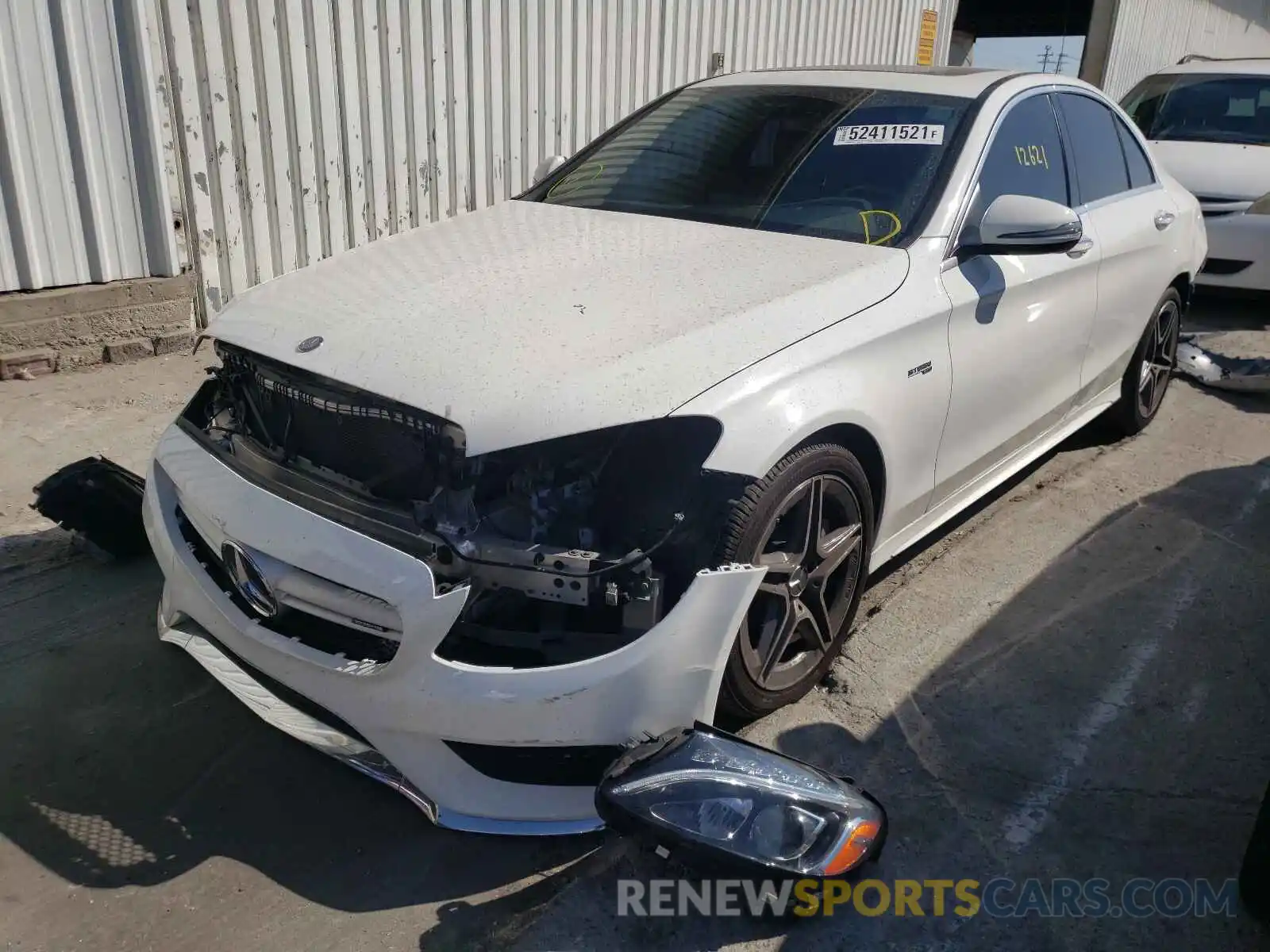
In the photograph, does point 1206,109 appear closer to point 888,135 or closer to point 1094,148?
point 1094,148

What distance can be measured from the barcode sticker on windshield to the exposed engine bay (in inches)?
64.1

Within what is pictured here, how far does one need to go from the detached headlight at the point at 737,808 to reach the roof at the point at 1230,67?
9171 millimetres

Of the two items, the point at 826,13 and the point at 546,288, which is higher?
the point at 826,13

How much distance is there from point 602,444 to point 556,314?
48 cm

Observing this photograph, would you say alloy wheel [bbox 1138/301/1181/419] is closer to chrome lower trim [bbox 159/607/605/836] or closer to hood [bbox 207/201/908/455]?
hood [bbox 207/201/908/455]

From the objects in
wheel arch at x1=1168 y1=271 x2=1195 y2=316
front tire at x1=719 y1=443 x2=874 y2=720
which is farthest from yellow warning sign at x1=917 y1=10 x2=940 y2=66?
front tire at x1=719 y1=443 x2=874 y2=720

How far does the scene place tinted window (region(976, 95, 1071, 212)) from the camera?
340 cm

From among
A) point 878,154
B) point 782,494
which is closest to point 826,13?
point 878,154

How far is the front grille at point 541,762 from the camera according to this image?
2.21m

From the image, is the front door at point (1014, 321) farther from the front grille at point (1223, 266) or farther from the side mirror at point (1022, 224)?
the front grille at point (1223, 266)

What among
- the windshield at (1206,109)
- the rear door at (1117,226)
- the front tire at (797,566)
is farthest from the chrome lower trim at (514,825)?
the windshield at (1206,109)

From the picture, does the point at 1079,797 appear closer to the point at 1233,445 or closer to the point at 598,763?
the point at 598,763

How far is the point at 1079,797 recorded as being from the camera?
262 cm

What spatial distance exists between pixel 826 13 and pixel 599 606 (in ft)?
30.3
